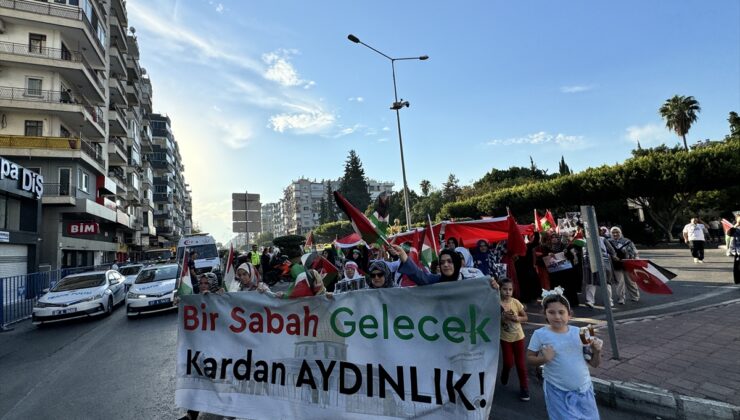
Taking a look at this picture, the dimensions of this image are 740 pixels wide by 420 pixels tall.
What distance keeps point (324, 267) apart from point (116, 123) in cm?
3816

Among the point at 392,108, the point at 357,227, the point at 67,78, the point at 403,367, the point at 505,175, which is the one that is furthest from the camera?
the point at 505,175

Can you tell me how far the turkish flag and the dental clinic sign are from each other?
24225 mm

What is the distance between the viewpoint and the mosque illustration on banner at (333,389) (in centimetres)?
323

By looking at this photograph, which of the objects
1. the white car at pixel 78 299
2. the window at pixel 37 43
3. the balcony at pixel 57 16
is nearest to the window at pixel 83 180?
the window at pixel 37 43

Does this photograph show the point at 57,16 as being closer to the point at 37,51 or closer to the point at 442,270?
the point at 37,51

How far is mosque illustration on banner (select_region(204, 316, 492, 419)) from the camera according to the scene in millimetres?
3232

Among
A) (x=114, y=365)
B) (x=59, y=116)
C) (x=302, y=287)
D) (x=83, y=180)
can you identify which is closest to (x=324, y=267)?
(x=302, y=287)

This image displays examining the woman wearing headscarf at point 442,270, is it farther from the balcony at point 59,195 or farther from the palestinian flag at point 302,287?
the balcony at point 59,195

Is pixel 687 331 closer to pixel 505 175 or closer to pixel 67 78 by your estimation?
pixel 67 78

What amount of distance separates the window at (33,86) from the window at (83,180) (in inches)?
220

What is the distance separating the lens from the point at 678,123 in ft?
175

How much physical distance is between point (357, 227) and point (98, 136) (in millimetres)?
35452

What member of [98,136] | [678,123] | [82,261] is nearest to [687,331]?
[82,261]

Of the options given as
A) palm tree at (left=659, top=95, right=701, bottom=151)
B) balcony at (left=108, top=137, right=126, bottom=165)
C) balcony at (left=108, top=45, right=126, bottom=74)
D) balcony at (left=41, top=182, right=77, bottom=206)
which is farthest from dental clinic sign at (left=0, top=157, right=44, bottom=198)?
palm tree at (left=659, top=95, right=701, bottom=151)
